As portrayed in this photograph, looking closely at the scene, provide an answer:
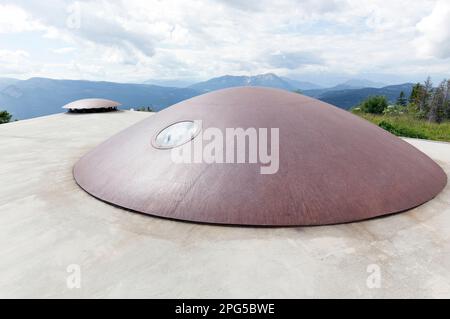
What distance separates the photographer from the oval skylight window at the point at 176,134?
6528 mm

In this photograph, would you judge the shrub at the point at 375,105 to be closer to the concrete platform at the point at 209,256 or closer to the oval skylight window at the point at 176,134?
the concrete platform at the point at 209,256

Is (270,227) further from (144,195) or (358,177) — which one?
(144,195)

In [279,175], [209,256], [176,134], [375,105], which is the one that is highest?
[375,105]

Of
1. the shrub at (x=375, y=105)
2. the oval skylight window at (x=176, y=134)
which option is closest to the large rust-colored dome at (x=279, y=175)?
the oval skylight window at (x=176, y=134)

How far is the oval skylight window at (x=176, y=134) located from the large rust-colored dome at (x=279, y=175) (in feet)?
0.53

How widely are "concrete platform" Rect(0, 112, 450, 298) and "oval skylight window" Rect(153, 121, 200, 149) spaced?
1879 millimetres

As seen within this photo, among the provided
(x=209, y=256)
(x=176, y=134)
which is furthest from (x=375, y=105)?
(x=209, y=256)

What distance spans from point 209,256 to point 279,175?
2.18m

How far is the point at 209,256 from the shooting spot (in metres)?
4.24

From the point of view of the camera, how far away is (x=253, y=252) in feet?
14.2

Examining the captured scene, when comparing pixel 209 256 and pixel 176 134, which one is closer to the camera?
pixel 209 256

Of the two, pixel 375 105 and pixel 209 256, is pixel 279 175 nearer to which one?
pixel 209 256

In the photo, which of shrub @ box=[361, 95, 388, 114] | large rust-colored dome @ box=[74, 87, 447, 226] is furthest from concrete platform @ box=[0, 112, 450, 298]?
shrub @ box=[361, 95, 388, 114]
